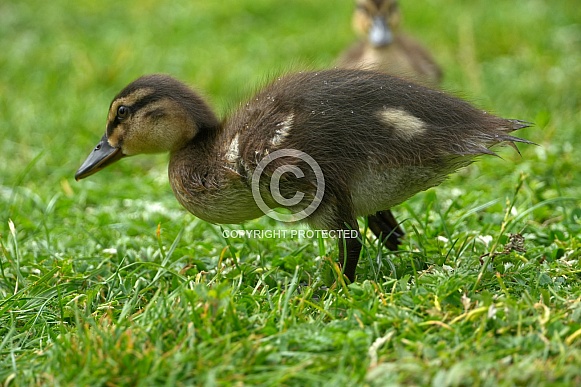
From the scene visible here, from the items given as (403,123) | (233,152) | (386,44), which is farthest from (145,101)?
(386,44)

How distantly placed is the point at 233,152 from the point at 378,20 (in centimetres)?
449

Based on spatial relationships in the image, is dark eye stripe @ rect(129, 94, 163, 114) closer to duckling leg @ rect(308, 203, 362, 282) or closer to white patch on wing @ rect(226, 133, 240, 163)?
white patch on wing @ rect(226, 133, 240, 163)

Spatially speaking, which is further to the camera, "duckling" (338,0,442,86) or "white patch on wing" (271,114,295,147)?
"duckling" (338,0,442,86)

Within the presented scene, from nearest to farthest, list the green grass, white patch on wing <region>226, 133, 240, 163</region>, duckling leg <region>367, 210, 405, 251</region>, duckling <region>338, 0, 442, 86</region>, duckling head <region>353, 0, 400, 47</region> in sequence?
1. the green grass
2. white patch on wing <region>226, 133, 240, 163</region>
3. duckling leg <region>367, 210, 405, 251</region>
4. duckling <region>338, 0, 442, 86</region>
5. duckling head <region>353, 0, 400, 47</region>

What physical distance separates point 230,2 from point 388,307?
25.9 ft

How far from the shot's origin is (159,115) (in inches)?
154

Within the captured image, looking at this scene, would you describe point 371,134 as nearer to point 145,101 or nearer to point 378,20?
point 145,101

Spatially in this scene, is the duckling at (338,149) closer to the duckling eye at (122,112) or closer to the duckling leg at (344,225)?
the duckling leg at (344,225)

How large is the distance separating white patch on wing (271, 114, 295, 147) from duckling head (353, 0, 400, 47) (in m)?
4.16

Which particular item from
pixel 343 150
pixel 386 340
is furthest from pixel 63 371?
pixel 343 150

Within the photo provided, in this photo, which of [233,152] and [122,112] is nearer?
[233,152]

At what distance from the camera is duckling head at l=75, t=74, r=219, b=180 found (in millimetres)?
3887

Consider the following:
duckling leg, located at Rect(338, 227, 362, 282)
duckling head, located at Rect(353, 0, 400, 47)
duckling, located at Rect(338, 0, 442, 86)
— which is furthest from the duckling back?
duckling head, located at Rect(353, 0, 400, 47)

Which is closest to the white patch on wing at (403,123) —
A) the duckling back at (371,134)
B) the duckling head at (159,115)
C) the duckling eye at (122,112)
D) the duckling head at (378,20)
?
the duckling back at (371,134)
